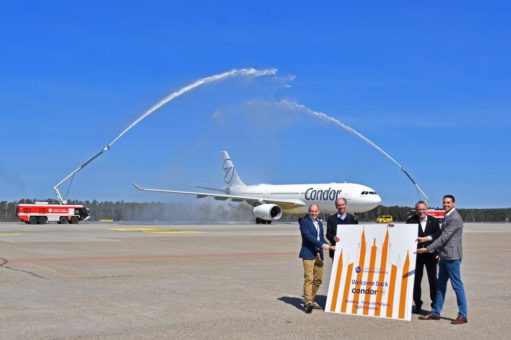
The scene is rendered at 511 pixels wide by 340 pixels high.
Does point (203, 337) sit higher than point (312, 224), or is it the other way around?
point (312, 224)

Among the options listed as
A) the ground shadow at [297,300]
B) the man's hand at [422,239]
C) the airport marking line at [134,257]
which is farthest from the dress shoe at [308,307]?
the airport marking line at [134,257]

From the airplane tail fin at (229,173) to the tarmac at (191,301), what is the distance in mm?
56279

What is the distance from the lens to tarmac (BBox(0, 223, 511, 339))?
9.28m

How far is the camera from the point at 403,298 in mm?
10445

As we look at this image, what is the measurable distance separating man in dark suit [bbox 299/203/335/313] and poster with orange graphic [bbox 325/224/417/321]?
305 mm

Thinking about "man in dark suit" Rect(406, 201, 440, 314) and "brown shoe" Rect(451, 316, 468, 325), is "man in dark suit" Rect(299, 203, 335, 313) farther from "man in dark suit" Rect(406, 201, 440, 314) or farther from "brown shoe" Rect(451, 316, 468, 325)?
"brown shoe" Rect(451, 316, 468, 325)

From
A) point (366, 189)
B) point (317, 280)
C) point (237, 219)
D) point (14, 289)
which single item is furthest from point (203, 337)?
Answer: point (237, 219)

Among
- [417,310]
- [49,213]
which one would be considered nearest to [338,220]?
[417,310]

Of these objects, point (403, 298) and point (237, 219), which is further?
point (237, 219)

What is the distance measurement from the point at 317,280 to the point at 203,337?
3335 mm

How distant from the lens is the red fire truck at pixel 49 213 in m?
56.6

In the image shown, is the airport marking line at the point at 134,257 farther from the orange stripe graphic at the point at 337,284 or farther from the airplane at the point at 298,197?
the airplane at the point at 298,197

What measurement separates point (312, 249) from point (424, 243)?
6.47 feet

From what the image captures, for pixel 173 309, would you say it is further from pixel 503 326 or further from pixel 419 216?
pixel 503 326
